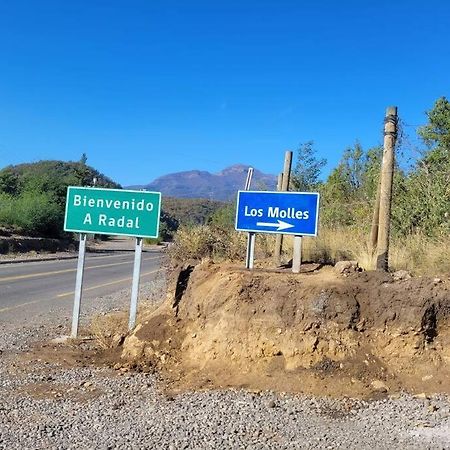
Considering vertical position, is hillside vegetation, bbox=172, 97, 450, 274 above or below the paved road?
above

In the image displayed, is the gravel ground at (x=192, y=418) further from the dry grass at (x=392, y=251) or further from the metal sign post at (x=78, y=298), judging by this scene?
the dry grass at (x=392, y=251)

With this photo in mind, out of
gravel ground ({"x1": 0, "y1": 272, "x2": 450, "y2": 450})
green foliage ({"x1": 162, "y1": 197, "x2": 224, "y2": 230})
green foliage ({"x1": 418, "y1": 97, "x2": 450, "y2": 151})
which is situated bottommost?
gravel ground ({"x1": 0, "y1": 272, "x2": 450, "y2": 450})

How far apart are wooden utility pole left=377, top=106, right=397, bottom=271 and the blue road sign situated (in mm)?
1036

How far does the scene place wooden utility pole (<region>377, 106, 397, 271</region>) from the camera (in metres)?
7.79

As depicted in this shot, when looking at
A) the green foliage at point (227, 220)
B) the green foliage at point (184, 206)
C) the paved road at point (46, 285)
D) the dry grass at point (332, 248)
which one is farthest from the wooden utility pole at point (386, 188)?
the green foliage at point (184, 206)

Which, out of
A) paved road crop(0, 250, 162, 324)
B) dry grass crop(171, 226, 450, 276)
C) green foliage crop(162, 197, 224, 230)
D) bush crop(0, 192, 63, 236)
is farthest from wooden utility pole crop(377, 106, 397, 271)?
green foliage crop(162, 197, 224, 230)

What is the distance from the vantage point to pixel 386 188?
7.80 meters

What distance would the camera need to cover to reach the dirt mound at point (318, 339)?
589cm

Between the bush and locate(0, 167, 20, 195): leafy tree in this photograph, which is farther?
locate(0, 167, 20, 195): leafy tree

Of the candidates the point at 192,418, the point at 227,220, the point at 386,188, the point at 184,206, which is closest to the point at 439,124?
the point at 227,220

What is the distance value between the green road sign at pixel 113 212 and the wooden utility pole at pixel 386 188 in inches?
121

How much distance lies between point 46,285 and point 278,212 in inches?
431

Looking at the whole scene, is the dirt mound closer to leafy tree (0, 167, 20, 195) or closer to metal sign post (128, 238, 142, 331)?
metal sign post (128, 238, 142, 331)

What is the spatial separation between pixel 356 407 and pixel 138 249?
4073 millimetres
